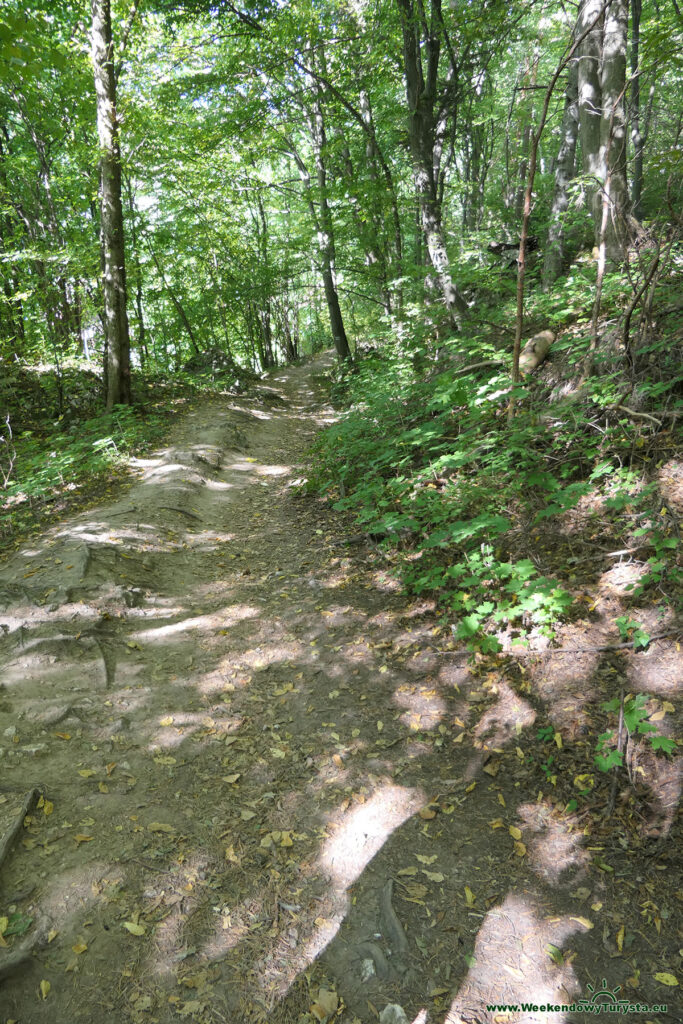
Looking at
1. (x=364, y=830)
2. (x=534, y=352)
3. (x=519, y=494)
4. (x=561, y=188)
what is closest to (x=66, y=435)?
(x=534, y=352)

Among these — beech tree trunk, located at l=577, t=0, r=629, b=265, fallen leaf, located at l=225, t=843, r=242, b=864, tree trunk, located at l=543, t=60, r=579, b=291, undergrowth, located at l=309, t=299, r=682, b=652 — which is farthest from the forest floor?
tree trunk, located at l=543, t=60, r=579, b=291

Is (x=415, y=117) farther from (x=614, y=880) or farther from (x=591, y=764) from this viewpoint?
(x=614, y=880)

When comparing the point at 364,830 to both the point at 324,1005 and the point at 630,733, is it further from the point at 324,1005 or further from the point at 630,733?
the point at 630,733

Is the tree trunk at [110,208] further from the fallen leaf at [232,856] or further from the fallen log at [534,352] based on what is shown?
the fallen leaf at [232,856]

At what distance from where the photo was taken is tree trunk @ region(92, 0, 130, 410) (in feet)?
30.6

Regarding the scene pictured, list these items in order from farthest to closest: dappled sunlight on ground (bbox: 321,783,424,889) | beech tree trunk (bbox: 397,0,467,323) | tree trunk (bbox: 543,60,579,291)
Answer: tree trunk (bbox: 543,60,579,291)
beech tree trunk (bbox: 397,0,467,323)
dappled sunlight on ground (bbox: 321,783,424,889)

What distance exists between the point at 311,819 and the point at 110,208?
37.5 feet

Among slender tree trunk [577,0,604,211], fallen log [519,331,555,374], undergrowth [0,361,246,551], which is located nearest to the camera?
fallen log [519,331,555,374]

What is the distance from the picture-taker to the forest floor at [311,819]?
215 cm

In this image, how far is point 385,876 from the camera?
8.47 feet

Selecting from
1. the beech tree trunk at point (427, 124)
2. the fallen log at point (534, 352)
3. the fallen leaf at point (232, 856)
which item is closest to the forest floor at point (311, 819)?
the fallen leaf at point (232, 856)

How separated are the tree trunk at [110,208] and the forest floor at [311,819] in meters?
7.07

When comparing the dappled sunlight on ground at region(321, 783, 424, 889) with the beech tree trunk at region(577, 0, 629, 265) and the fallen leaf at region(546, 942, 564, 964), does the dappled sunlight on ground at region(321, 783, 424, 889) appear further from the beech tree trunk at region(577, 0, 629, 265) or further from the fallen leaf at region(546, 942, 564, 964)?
the beech tree trunk at region(577, 0, 629, 265)

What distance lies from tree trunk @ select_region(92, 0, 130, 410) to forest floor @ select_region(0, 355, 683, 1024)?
7073 millimetres
